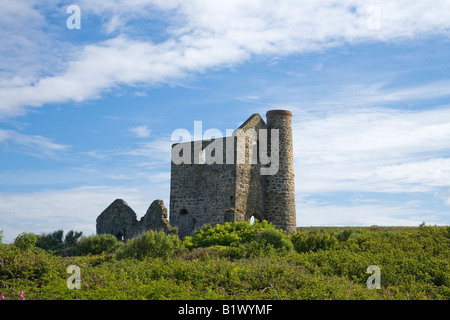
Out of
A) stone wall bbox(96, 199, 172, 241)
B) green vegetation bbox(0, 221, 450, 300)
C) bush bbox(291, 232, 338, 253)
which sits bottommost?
green vegetation bbox(0, 221, 450, 300)

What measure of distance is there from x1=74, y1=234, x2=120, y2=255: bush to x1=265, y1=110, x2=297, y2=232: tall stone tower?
911 centimetres

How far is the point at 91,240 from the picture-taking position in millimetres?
22188

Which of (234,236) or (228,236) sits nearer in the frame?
(234,236)

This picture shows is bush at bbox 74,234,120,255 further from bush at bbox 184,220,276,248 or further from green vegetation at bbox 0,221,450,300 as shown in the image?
green vegetation at bbox 0,221,450,300

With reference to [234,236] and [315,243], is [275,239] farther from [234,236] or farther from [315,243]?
[234,236]

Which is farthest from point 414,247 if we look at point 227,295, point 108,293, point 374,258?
point 108,293

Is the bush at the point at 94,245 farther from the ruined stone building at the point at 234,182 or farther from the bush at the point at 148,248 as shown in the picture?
the bush at the point at 148,248

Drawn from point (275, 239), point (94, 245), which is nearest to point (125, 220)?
point (94, 245)

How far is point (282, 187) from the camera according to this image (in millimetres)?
26641

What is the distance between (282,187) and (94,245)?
10.8 metres

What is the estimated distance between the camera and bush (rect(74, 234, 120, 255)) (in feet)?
71.3

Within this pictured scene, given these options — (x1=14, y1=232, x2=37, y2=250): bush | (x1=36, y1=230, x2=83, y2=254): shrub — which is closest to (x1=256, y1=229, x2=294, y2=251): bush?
(x1=14, y1=232, x2=37, y2=250): bush
